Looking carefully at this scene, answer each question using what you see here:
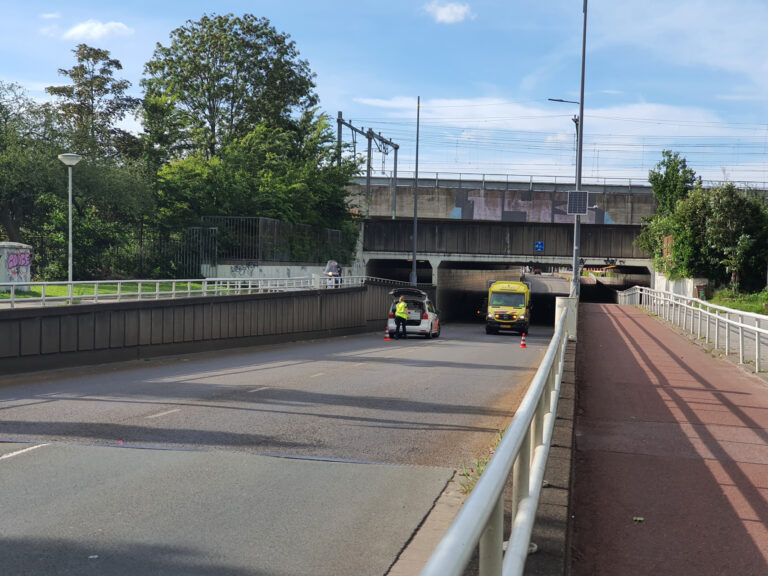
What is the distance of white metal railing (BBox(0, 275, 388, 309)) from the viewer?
62.7ft

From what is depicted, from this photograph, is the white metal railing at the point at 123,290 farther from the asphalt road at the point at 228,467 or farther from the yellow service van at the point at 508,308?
the yellow service van at the point at 508,308

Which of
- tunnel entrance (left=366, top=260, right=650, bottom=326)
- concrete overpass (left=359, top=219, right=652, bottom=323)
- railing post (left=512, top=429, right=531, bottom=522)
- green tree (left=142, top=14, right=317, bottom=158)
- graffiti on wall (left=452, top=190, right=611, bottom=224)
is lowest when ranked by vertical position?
tunnel entrance (left=366, top=260, right=650, bottom=326)

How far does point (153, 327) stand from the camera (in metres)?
21.8

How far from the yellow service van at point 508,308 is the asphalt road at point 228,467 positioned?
86.1ft

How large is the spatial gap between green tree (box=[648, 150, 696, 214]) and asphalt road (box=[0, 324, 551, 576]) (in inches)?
1852

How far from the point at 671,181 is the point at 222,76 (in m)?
33.8

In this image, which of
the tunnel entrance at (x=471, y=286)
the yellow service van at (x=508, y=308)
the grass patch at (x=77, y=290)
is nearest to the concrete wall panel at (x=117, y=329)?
the grass patch at (x=77, y=290)

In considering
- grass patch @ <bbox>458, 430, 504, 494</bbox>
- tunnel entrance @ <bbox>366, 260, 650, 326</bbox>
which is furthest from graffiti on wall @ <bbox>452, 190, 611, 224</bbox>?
grass patch @ <bbox>458, 430, 504, 494</bbox>

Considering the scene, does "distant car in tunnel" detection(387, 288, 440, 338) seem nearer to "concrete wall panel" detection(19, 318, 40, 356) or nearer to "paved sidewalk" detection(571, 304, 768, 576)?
"concrete wall panel" detection(19, 318, 40, 356)

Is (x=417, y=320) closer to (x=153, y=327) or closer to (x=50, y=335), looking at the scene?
(x=153, y=327)

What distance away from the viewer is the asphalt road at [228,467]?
18.1 feet

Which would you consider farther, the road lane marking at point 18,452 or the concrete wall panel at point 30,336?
the concrete wall panel at point 30,336

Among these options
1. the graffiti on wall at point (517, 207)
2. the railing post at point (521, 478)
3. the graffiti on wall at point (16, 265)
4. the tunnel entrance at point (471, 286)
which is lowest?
the tunnel entrance at point (471, 286)

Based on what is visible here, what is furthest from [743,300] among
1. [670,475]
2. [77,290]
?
[670,475]
